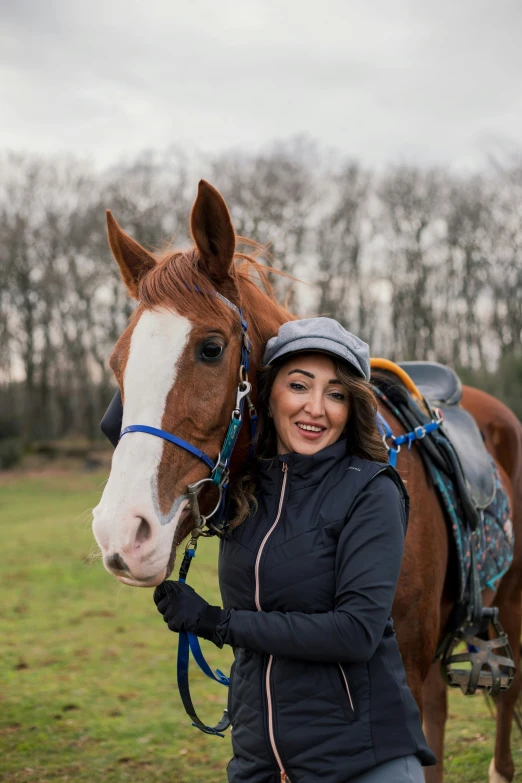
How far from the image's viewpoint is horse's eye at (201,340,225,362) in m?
2.06

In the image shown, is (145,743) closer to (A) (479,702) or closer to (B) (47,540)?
(A) (479,702)

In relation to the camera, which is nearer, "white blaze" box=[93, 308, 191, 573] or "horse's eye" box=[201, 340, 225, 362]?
"white blaze" box=[93, 308, 191, 573]

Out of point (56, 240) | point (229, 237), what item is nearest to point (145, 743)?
point (229, 237)

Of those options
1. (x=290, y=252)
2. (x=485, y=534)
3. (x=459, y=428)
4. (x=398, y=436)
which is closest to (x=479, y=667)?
(x=485, y=534)

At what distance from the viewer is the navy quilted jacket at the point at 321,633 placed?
182 centimetres

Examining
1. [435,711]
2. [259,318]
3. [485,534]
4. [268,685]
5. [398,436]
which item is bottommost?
[435,711]

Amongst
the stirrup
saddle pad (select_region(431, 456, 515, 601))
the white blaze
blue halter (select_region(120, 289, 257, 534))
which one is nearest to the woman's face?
blue halter (select_region(120, 289, 257, 534))

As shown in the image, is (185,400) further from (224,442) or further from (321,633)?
(321,633)

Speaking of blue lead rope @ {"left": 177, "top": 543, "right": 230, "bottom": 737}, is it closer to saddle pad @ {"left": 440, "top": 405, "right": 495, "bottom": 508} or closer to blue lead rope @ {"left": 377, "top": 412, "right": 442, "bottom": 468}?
blue lead rope @ {"left": 377, "top": 412, "right": 442, "bottom": 468}

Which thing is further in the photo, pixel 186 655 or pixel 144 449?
pixel 186 655

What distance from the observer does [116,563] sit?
1.73 metres

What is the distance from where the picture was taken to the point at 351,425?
86.7 inches

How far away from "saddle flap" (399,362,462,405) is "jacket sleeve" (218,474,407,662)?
2132 mm

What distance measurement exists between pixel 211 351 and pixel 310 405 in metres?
0.34
